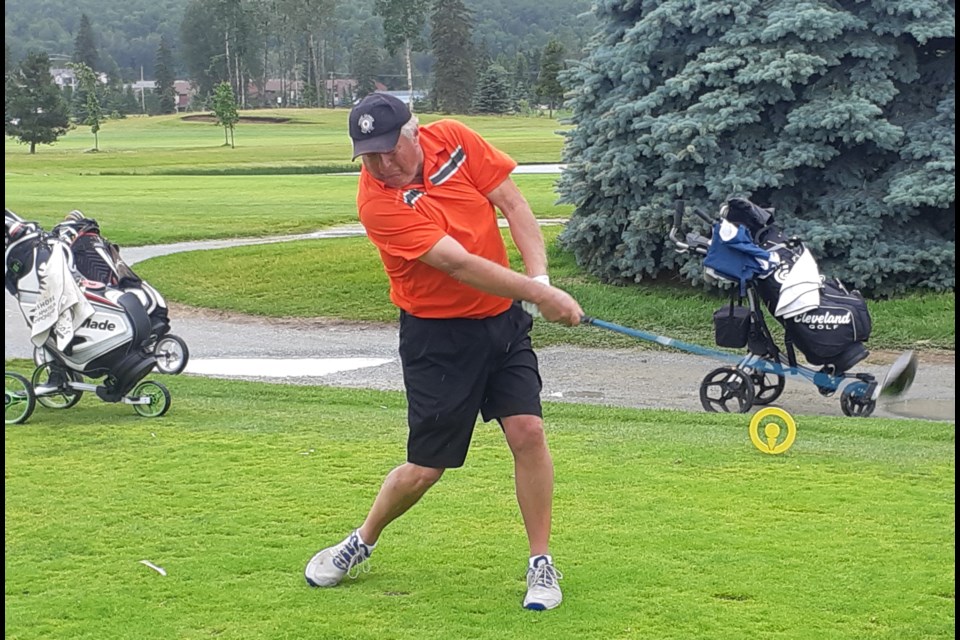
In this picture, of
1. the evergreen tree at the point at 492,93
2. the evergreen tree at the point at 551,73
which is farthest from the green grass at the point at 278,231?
the evergreen tree at the point at 492,93

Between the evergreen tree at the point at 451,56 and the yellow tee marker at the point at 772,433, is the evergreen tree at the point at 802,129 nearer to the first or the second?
the yellow tee marker at the point at 772,433

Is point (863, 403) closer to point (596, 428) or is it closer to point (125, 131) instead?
point (596, 428)

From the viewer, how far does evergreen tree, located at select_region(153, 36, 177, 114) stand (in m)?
107

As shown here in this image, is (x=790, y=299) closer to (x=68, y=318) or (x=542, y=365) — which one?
(x=542, y=365)

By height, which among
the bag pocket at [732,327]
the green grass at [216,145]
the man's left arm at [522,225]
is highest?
the green grass at [216,145]

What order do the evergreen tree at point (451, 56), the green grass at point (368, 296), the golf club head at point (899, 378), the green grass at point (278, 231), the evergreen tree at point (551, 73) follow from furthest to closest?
1. the evergreen tree at point (451, 56)
2. the evergreen tree at point (551, 73)
3. the green grass at point (278, 231)
4. the green grass at point (368, 296)
5. the golf club head at point (899, 378)

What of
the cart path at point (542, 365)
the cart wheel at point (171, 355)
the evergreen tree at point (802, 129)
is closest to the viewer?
the cart path at point (542, 365)

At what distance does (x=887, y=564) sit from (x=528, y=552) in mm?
1384

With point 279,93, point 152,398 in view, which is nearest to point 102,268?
point 152,398

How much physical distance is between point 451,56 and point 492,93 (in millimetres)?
4623

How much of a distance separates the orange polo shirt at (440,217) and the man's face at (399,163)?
27 mm

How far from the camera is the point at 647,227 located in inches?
552

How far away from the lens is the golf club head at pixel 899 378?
894cm

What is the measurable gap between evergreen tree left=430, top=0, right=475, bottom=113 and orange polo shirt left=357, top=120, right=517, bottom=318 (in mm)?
82976
